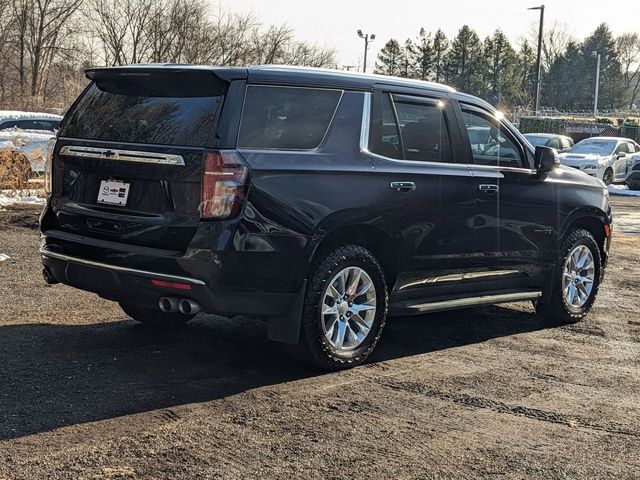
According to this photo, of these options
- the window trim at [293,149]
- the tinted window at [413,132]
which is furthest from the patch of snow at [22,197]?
the window trim at [293,149]

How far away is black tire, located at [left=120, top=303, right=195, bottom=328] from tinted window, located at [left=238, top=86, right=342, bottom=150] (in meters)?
1.95

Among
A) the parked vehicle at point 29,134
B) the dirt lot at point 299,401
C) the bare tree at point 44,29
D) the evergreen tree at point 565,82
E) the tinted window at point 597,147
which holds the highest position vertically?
the evergreen tree at point 565,82

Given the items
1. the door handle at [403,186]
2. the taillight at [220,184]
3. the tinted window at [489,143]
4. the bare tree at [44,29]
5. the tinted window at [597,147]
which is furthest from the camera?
the bare tree at [44,29]

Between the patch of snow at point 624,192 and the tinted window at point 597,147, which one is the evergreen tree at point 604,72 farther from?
the patch of snow at point 624,192

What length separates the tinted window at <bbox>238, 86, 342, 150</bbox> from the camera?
5.30 metres

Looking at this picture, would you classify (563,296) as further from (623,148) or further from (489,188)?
(623,148)

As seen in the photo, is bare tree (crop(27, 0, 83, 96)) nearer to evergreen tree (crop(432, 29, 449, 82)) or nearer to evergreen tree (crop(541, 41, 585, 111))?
evergreen tree (crop(432, 29, 449, 82))

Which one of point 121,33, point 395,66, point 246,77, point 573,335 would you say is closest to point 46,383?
point 246,77

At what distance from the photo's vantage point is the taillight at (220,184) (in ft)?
16.6

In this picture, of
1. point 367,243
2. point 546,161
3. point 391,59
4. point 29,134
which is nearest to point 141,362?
point 367,243

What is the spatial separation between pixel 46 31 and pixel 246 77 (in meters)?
39.4

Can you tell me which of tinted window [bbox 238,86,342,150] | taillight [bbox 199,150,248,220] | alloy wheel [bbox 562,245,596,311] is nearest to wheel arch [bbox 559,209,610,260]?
alloy wheel [bbox 562,245,596,311]

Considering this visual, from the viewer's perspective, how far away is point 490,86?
349ft

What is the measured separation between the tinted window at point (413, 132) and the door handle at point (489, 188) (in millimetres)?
370
